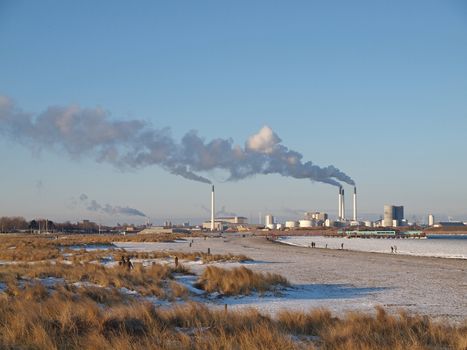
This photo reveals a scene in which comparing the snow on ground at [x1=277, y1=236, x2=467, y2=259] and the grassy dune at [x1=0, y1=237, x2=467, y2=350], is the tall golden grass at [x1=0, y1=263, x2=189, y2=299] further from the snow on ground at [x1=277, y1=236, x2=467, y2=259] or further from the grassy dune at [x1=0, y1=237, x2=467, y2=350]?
the snow on ground at [x1=277, y1=236, x2=467, y2=259]

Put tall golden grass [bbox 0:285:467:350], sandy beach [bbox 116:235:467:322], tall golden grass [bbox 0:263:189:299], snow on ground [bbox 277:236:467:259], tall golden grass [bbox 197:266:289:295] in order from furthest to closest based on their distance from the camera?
snow on ground [bbox 277:236:467:259], tall golden grass [bbox 197:266:289:295], tall golden grass [bbox 0:263:189:299], sandy beach [bbox 116:235:467:322], tall golden grass [bbox 0:285:467:350]

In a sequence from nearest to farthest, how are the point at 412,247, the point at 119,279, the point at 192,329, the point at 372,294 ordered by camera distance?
1. the point at 192,329
2. the point at 372,294
3. the point at 119,279
4. the point at 412,247

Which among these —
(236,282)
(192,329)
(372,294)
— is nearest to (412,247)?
(372,294)

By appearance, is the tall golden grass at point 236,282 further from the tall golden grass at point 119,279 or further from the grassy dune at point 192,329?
the grassy dune at point 192,329

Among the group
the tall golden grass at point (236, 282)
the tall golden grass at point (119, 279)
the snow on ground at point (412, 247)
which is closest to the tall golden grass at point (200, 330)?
the tall golden grass at point (119, 279)

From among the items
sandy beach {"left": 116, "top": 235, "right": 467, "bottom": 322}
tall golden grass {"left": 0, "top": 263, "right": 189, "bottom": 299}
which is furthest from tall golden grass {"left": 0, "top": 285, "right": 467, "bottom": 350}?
tall golden grass {"left": 0, "top": 263, "right": 189, "bottom": 299}

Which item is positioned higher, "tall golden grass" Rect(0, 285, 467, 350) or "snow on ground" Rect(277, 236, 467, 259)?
"tall golden grass" Rect(0, 285, 467, 350)

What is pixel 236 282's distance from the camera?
19578mm

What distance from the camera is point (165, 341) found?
9.41 metres

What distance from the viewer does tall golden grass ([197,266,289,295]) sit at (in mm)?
19016

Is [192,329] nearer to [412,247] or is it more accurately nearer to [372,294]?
[372,294]

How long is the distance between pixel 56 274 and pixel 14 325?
12785 mm

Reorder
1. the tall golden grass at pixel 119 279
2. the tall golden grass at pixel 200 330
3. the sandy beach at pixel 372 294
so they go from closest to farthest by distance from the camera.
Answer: the tall golden grass at pixel 200 330 < the sandy beach at pixel 372 294 < the tall golden grass at pixel 119 279

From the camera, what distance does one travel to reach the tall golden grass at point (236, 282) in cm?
1902
